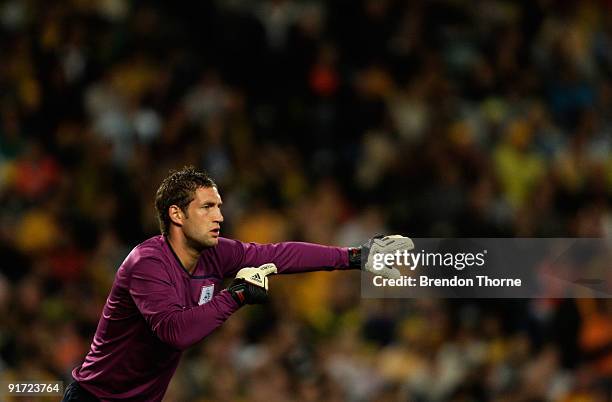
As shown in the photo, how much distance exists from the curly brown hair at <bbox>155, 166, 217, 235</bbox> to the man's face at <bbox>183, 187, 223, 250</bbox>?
0.10 ft

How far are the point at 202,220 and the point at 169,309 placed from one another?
0.51 m

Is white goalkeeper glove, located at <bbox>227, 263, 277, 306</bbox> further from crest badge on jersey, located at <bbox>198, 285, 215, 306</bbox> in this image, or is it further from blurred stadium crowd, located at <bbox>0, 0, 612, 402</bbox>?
blurred stadium crowd, located at <bbox>0, 0, 612, 402</bbox>

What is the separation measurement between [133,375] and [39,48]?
580 cm

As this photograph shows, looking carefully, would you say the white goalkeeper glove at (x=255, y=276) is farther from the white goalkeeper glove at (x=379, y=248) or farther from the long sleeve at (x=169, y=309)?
the white goalkeeper glove at (x=379, y=248)

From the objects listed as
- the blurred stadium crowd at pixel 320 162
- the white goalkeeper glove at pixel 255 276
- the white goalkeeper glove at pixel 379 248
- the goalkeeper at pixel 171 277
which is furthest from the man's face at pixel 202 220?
the blurred stadium crowd at pixel 320 162

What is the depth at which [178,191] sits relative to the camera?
530cm

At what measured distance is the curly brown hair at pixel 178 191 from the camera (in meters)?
5.28

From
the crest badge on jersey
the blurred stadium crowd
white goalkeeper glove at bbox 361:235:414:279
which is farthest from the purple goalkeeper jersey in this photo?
the blurred stadium crowd

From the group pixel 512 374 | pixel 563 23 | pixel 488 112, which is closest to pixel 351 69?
pixel 488 112

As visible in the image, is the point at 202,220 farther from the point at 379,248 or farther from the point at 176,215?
the point at 379,248

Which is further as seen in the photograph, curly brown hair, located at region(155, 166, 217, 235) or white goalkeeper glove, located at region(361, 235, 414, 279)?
white goalkeeper glove, located at region(361, 235, 414, 279)

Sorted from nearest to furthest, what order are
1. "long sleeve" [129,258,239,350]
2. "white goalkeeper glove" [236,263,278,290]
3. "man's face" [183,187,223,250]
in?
"long sleeve" [129,258,239,350]
"white goalkeeper glove" [236,263,278,290]
"man's face" [183,187,223,250]

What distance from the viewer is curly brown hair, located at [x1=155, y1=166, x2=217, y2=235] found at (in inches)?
208

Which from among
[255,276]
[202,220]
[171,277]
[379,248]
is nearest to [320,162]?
[379,248]
